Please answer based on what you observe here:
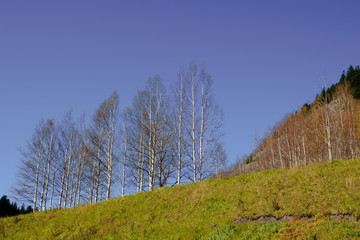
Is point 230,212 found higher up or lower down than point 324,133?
lower down

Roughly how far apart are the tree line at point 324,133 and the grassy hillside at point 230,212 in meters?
10.5

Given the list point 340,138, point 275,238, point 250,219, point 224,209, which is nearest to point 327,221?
point 275,238

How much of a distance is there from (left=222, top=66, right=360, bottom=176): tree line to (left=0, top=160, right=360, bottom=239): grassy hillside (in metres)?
10.5

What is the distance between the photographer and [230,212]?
12.1 m

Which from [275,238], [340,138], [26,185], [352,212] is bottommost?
[275,238]

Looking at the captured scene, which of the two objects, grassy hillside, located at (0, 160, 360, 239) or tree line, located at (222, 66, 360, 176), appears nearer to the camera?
grassy hillside, located at (0, 160, 360, 239)

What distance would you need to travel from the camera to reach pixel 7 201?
2358 centimetres

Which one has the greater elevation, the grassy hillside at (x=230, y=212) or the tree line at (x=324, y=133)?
the tree line at (x=324, y=133)

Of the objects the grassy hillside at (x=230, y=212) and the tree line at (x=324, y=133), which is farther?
the tree line at (x=324, y=133)

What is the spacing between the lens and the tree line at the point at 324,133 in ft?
104

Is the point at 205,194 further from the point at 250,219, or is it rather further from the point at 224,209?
the point at 250,219

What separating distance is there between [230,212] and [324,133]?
2182cm

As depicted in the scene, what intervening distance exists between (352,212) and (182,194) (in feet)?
28.6

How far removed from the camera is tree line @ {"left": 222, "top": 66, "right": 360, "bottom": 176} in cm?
3173
